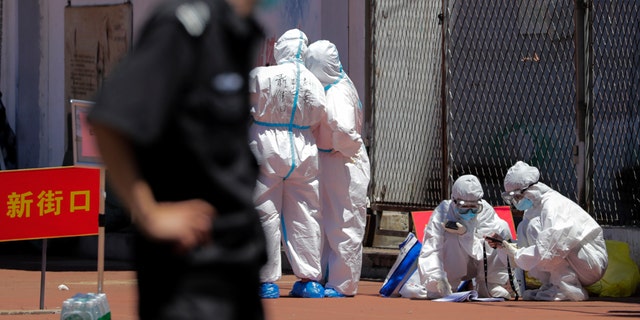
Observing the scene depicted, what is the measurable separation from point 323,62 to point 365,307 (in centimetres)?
189

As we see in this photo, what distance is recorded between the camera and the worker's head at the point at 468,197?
398 inches

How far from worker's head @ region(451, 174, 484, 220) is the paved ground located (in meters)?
0.66

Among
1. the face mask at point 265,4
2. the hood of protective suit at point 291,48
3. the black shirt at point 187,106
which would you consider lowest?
the black shirt at point 187,106

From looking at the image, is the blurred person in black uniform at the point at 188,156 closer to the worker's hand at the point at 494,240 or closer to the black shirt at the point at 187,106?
the black shirt at the point at 187,106

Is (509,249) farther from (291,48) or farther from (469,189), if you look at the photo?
(291,48)

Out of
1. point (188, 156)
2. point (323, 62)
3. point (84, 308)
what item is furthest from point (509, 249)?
point (188, 156)

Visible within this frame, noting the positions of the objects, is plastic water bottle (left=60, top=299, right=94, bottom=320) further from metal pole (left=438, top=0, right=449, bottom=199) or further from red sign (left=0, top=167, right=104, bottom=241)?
metal pole (left=438, top=0, right=449, bottom=199)

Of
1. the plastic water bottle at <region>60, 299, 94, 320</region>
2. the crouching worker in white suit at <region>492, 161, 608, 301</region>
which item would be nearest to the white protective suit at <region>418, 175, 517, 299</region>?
the crouching worker in white suit at <region>492, 161, 608, 301</region>

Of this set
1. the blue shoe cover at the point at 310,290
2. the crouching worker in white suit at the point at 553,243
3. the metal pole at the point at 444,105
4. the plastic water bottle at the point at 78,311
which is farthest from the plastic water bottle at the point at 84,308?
the metal pole at the point at 444,105

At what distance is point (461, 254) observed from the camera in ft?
33.5

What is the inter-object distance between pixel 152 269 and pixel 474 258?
24.4ft

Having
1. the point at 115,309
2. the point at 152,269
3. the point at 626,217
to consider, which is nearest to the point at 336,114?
the point at 115,309

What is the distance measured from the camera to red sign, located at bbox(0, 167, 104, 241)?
338 inches

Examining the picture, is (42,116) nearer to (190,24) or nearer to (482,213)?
(482,213)
